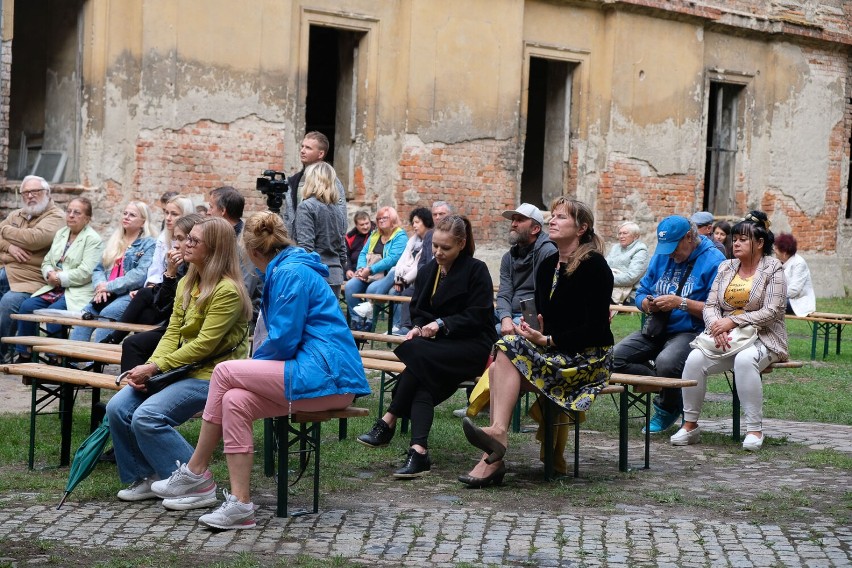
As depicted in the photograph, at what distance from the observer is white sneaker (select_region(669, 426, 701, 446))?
7.80 meters

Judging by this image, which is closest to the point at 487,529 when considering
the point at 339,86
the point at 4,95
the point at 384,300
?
the point at 384,300

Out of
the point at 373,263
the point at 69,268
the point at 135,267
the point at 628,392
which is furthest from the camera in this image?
the point at 373,263

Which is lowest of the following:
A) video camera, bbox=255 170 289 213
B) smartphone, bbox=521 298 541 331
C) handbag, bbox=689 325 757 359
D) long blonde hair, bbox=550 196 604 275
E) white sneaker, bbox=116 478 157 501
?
white sneaker, bbox=116 478 157 501

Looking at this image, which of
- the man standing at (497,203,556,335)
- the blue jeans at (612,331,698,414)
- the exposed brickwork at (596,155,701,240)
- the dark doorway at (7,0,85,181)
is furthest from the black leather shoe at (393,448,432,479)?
the exposed brickwork at (596,155,701,240)

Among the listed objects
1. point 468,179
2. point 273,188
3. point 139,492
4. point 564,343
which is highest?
point 468,179

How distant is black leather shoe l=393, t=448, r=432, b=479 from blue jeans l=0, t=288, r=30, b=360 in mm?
5315

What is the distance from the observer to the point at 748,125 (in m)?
21.0

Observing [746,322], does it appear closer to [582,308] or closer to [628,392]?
[628,392]

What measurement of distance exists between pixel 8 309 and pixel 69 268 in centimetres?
76

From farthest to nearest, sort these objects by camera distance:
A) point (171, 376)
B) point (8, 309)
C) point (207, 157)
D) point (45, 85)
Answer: point (45, 85), point (207, 157), point (8, 309), point (171, 376)

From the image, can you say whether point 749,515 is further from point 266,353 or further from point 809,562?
point 266,353

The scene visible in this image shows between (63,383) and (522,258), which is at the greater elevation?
(522,258)

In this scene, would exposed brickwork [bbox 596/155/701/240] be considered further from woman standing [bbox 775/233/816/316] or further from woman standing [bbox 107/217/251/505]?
woman standing [bbox 107/217/251/505]

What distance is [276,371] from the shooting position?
18.1 feet
